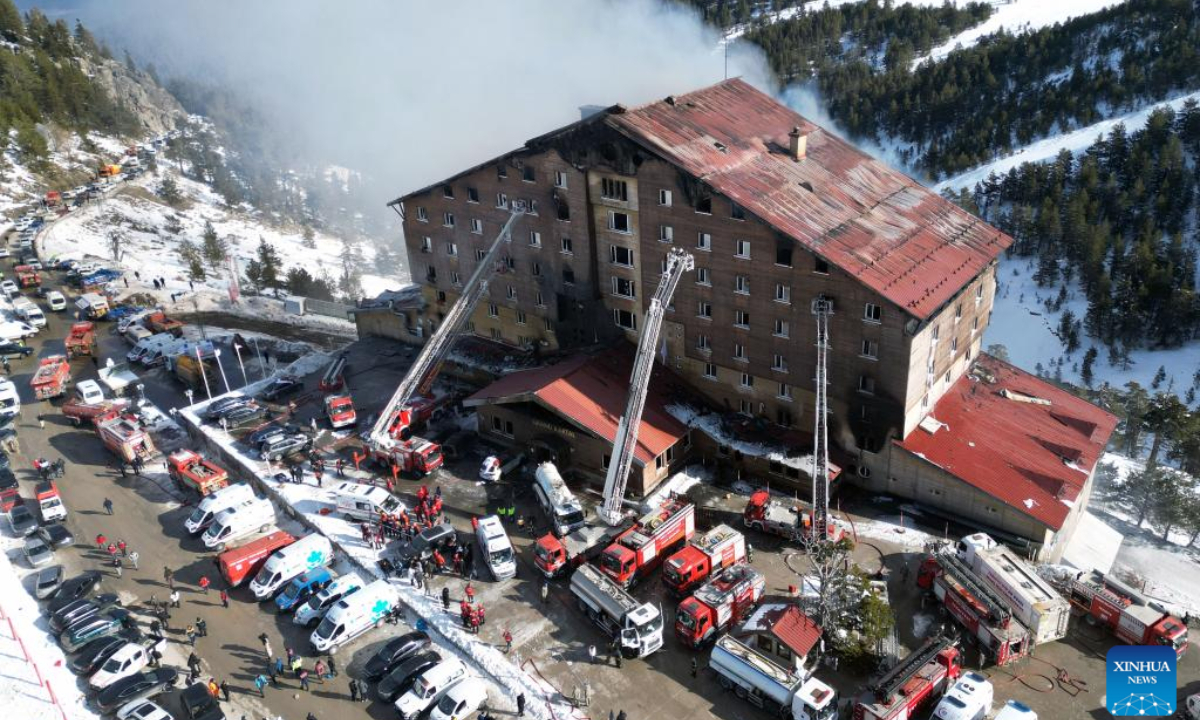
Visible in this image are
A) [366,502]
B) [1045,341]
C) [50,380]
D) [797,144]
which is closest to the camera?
[366,502]

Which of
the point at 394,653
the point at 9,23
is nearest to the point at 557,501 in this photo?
the point at 394,653

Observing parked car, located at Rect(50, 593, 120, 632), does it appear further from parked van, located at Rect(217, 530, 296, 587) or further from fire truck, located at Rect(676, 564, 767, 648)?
fire truck, located at Rect(676, 564, 767, 648)

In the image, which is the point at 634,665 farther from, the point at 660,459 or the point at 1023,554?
the point at 1023,554

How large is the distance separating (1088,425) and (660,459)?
82.1ft

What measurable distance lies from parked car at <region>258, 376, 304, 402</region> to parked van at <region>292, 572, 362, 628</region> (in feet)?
74.4

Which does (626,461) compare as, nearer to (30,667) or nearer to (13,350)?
(30,667)

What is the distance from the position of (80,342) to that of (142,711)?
43067 millimetres

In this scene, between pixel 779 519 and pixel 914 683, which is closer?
pixel 914 683

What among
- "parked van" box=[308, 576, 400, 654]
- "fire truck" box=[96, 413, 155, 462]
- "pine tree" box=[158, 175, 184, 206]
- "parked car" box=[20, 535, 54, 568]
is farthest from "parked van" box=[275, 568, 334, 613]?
"pine tree" box=[158, 175, 184, 206]

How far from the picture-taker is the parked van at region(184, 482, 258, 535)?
45875 mm

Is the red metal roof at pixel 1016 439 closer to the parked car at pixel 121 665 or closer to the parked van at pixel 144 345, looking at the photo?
the parked car at pixel 121 665

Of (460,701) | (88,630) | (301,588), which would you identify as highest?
(88,630)

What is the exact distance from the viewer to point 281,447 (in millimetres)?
52312

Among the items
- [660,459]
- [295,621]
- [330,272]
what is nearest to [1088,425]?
[660,459]
